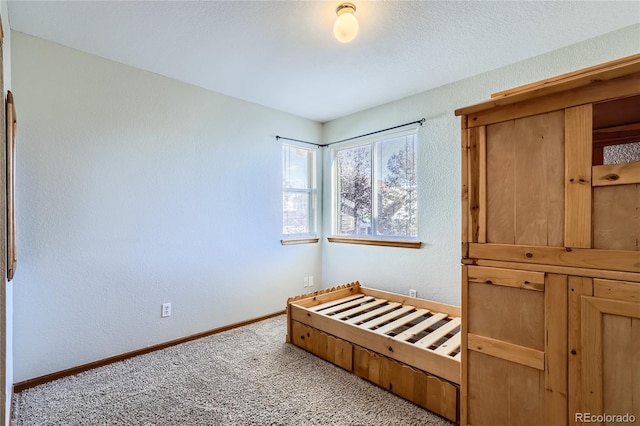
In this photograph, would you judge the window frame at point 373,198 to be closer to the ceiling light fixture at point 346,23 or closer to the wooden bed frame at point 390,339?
the wooden bed frame at point 390,339

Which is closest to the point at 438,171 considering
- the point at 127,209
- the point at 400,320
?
the point at 400,320

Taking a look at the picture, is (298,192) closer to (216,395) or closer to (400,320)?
(400,320)

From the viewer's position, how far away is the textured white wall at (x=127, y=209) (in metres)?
2.09

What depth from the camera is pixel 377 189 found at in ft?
11.7

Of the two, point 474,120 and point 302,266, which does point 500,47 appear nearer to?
point 474,120

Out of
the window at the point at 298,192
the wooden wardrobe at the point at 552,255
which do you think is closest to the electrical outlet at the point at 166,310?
the window at the point at 298,192

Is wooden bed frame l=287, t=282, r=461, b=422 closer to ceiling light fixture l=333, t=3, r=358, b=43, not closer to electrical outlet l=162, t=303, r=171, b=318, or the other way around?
electrical outlet l=162, t=303, r=171, b=318

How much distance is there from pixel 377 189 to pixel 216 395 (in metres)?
2.60

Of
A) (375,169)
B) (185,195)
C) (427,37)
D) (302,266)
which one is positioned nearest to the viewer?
(427,37)

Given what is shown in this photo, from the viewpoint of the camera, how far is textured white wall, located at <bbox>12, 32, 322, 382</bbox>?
209cm

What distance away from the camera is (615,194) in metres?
1.17

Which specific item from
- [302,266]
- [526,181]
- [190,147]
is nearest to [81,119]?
[190,147]

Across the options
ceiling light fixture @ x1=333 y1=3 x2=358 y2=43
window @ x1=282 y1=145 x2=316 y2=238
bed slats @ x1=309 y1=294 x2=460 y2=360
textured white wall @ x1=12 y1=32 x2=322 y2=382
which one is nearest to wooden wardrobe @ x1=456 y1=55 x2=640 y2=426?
bed slats @ x1=309 y1=294 x2=460 y2=360

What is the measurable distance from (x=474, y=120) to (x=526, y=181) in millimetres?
396
